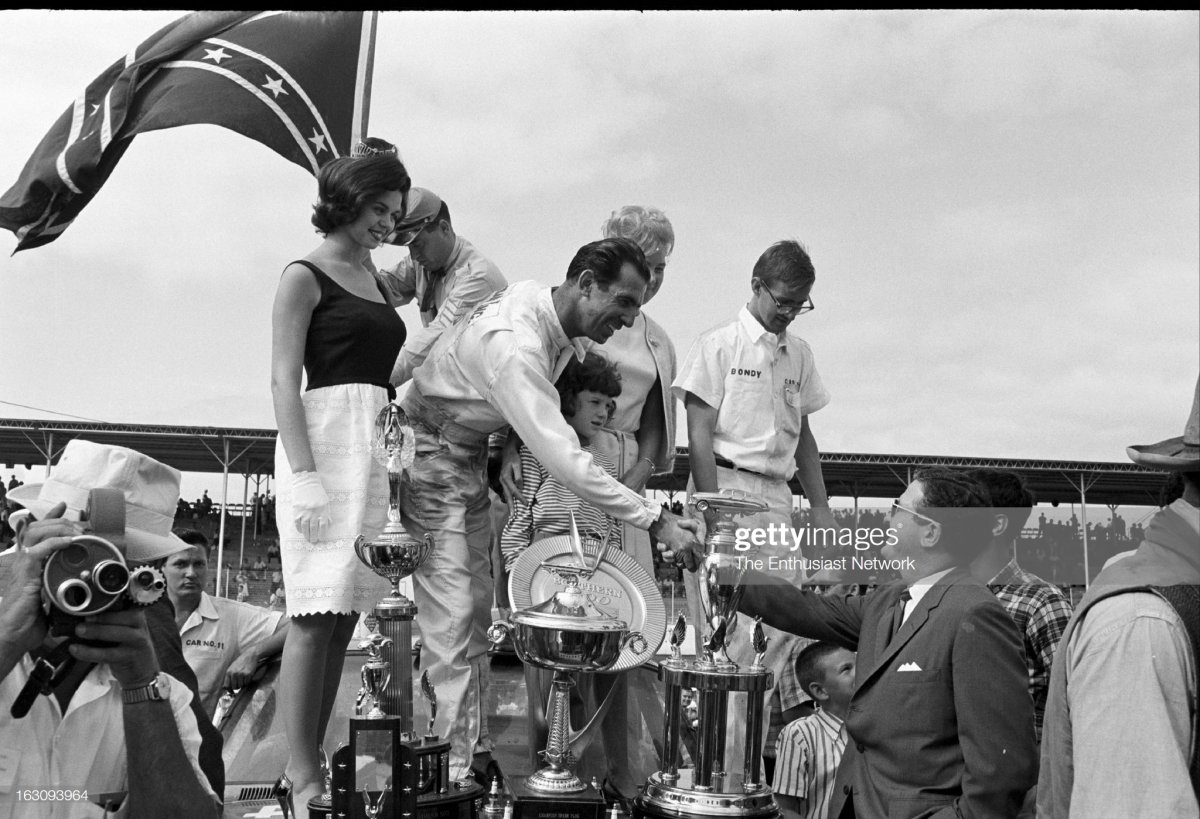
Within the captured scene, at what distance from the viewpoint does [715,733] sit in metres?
2.86

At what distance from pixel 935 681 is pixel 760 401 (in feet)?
5.93

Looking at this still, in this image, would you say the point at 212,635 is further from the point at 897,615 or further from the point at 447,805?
the point at 897,615

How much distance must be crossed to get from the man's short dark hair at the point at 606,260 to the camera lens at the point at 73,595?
2.01 m

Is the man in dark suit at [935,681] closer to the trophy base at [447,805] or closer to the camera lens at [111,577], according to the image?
the trophy base at [447,805]

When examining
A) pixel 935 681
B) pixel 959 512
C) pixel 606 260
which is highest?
pixel 606 260

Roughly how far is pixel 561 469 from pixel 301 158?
9.54ft

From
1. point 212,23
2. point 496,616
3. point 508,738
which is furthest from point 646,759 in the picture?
point 212,23

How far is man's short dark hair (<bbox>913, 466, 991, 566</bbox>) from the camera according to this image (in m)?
2.94

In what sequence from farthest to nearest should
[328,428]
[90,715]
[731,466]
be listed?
[731,466]
[328,428]
[90,715]

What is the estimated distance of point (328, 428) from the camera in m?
3.22

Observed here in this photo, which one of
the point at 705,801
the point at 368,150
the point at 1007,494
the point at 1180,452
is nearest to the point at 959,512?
the point at 1007,494

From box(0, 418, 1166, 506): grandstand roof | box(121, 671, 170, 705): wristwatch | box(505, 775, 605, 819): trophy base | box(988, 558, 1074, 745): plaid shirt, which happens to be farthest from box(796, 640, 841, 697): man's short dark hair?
box(121, 671, 170, 705): wristwatch

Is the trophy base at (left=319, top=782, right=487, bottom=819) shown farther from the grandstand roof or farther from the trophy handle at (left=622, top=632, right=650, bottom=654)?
Answer: the grandstand roof

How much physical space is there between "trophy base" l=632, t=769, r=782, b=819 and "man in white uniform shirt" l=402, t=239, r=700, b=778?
0.63m
